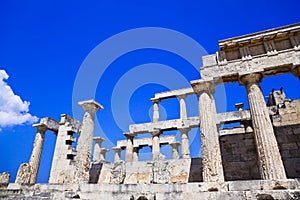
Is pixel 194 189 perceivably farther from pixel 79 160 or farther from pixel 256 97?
pixel 79 160

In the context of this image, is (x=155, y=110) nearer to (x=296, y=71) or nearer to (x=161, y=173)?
(x=161, y=173)

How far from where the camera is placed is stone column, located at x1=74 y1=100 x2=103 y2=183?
10.1m

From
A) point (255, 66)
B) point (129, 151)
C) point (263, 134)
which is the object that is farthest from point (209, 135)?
point (129, 151)

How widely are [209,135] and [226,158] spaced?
133 inches

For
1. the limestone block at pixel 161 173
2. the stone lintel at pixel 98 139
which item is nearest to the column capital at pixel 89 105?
the limestone block at pixel 161 173

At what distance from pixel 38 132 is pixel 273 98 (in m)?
18.3

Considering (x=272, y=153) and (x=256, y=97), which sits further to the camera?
(x=256, y=97)

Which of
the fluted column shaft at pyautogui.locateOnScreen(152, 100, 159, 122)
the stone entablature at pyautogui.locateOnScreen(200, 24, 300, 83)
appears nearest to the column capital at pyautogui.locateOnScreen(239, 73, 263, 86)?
the stone entablature at pyautogui.locateOnScreen(200, 24, 300, 83)

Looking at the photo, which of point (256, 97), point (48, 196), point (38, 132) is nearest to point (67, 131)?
point (38, 132)

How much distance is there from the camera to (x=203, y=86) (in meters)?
9.57

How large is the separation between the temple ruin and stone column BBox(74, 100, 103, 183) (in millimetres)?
49

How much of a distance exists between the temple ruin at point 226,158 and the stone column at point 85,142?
1.9 inches

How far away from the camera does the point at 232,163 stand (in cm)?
1070

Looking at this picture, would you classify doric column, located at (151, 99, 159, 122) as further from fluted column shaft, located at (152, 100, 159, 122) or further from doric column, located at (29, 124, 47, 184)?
doric column, located at (29, 124, 47, 184)
